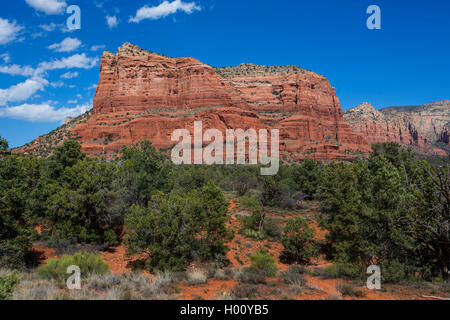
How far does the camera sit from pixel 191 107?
93438mm

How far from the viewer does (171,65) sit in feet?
328

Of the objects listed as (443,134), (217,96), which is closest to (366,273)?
(217,96)

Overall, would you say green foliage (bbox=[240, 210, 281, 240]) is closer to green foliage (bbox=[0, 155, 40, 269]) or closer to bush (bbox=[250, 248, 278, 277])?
bush (bbox=[250, 248, 278, 277])

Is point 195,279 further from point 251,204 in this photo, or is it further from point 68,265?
point 251,204

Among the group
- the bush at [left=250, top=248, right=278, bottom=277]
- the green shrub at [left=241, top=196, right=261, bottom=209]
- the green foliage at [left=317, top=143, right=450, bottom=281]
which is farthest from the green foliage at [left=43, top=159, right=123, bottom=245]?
the green shrub at [left=241, top=196, right=261, bottom=209]

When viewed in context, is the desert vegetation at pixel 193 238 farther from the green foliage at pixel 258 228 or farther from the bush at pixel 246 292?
the green foliage at pixel 258 228

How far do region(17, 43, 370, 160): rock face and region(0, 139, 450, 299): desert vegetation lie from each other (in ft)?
224

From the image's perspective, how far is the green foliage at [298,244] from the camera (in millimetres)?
16177

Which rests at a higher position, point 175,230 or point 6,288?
point 175,230

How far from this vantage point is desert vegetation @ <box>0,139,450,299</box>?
27.9ft

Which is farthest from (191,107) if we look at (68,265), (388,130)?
(388,130)

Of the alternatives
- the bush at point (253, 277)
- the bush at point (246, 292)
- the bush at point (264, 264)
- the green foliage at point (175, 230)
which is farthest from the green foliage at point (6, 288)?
the bush at point (264, 264)

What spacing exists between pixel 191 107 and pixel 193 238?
84040 mm

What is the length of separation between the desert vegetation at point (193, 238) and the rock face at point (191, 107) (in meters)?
68.3
